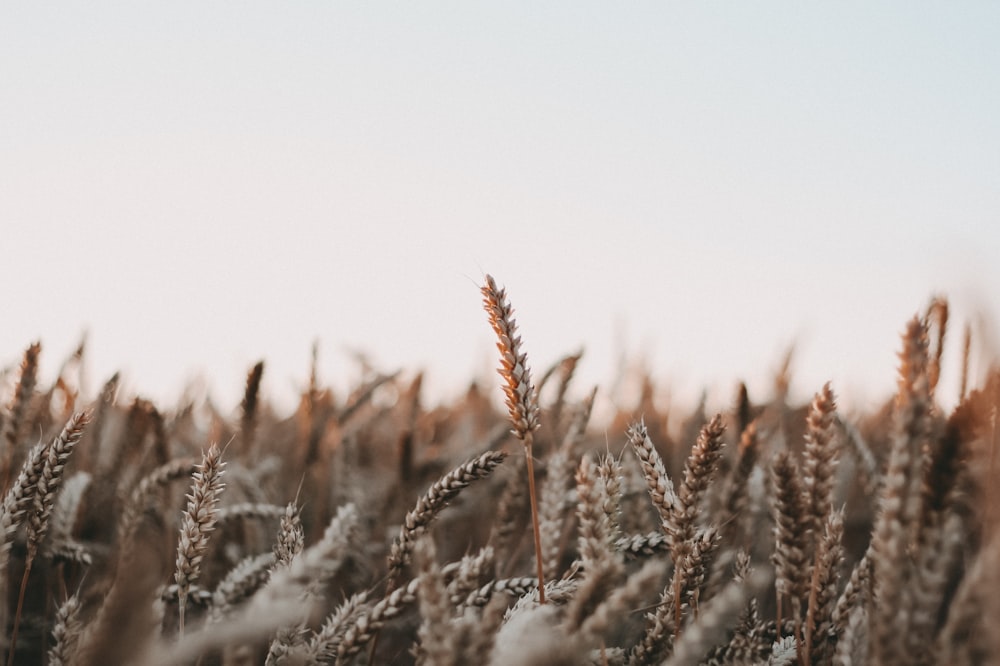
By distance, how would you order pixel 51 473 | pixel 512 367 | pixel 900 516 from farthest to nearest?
pixel 51 473 → pixel 512 367 → pixel 900 516

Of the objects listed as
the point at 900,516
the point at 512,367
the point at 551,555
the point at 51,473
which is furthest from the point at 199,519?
the point at 900,516

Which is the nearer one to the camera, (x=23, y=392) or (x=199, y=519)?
(x=199, y=519)

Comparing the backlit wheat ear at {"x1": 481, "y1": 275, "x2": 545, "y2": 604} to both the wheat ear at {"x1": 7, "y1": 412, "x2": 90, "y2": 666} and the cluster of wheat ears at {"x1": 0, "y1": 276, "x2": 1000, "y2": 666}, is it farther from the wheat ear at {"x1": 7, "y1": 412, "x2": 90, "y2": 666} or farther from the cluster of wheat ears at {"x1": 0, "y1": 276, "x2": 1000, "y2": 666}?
the wheat ear at {"x1": 7, "y1": 412, "x2": 90, "y2": 666}

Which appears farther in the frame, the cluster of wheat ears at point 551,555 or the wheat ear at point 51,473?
the wheat ear at point 51,473

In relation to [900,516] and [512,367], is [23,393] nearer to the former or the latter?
[512,367]

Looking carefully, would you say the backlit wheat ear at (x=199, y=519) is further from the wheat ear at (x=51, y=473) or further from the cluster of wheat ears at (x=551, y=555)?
the wheat ear at (x=51, y=473)

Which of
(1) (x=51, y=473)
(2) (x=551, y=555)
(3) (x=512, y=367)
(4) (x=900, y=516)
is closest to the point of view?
(4) (x=900, y=516)

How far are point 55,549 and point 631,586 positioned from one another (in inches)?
64.5

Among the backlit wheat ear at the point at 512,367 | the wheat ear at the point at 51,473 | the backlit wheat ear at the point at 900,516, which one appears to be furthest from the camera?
the wheat ear at the point at 51,473

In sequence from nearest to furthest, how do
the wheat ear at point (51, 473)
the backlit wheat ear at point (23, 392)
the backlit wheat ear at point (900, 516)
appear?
1. the backlit wheat ear at point (900, 516)
2. the wheat ear at point (51, 473)
3. the backlit wheat ear at point (23, 392)

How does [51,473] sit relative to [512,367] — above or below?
below

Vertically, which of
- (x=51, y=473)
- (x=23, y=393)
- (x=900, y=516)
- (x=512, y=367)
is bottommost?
(x=900, y=516)

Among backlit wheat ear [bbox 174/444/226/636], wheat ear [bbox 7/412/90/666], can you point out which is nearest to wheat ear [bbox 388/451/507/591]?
backlit wheat ear [bbox 174/444/226/636]

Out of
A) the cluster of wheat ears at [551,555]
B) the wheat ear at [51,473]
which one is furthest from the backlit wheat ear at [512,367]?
Result: the wheat ear at [51,473]
